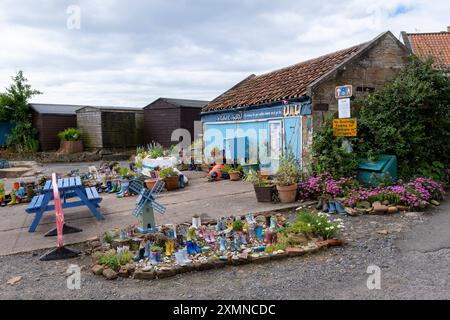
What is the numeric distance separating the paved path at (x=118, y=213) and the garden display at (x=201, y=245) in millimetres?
919

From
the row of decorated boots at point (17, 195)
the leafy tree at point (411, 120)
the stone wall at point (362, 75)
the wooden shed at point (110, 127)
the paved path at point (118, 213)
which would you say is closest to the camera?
the paved path at point (118, 213)

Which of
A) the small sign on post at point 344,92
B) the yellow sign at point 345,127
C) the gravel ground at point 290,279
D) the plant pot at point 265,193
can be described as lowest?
the gravel ground at point 290,279

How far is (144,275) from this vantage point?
173 inches

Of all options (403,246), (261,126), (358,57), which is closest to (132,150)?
(261,126)

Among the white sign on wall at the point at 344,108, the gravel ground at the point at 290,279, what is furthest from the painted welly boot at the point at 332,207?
the white sign on wall at the point at 344,108

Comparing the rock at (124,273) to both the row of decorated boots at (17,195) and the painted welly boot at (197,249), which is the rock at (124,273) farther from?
the row of decorated boots at (17,195)

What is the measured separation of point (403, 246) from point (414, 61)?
646 cm

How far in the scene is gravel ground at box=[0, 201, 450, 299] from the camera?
3877mm

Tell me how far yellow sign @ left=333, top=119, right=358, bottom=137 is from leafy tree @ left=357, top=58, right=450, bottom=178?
764mm

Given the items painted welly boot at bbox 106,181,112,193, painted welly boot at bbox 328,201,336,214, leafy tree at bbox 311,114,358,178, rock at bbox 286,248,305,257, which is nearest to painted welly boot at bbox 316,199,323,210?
painted welly boot at bbox 328,201,336,214

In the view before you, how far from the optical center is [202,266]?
4.66 meters

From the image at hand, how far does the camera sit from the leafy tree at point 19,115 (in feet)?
73.7

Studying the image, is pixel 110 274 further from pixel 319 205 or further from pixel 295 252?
pixel 319 205

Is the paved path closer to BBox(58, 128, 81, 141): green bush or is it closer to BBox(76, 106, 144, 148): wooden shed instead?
BBox(76, 106, 144, 148): wooden shed
